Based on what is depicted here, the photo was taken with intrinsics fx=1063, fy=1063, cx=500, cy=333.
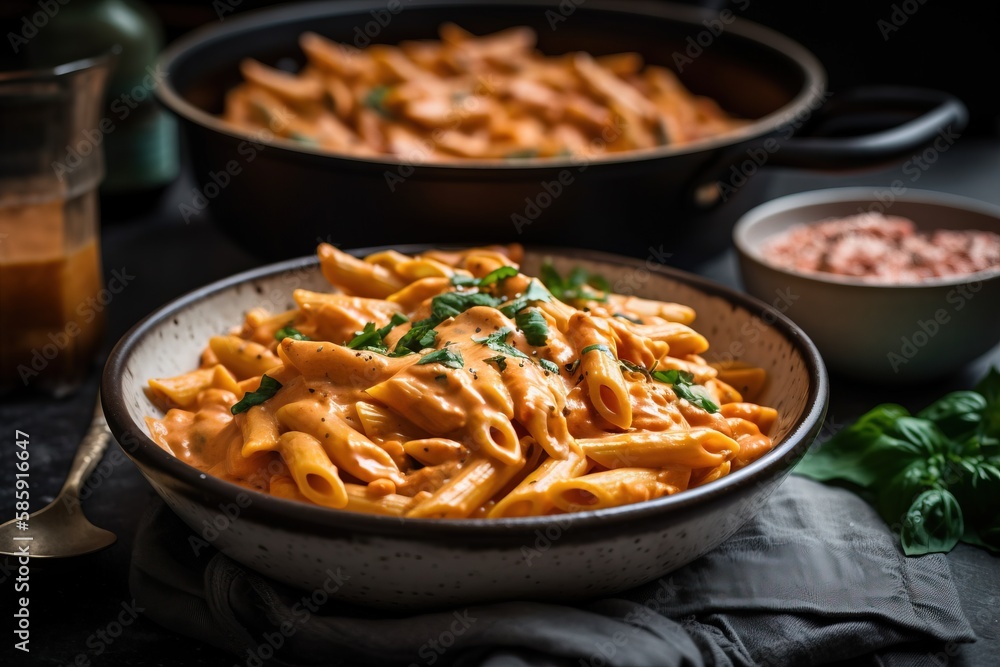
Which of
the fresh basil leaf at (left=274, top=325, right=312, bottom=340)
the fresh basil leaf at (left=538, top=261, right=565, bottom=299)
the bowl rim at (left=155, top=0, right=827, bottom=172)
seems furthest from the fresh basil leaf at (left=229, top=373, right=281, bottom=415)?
the bowl rim at (left=155, top=0, right=827, bottom=172)

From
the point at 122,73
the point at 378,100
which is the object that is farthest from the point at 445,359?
the point at 122,73

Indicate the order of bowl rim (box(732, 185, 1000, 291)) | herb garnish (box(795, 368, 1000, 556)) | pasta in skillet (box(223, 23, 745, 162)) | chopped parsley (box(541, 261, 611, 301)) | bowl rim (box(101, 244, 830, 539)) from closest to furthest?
bowl rim (box(101, 244, 830, 539))
herb garnish (box(795, 368, 1000, 556))
chopped parsley (box(541, 261, 611, 301))
bowl rim (box(732, 185, 1000, 291))
pasta in skillet (box(223, 23, 745, 162))

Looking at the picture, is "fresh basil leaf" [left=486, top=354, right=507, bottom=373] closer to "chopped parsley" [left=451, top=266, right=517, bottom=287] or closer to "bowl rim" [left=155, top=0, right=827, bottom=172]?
"chopped parsley" [left=451, top=266, right=517, bottom=287]

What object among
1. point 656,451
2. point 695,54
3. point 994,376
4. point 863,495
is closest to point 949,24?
point 695,54

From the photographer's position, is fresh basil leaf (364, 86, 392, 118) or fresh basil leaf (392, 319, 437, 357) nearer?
fresh basil leaf (392, 319, 437, 357)

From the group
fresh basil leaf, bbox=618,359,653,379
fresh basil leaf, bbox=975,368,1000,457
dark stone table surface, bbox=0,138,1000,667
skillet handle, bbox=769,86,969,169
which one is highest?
skillet handle, bbox=769,86,969,169

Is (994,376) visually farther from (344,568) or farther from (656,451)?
(344,568)

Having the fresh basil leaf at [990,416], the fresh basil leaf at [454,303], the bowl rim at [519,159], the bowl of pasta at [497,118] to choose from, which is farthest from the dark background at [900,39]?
the fresh basil leaf at [454,303]
